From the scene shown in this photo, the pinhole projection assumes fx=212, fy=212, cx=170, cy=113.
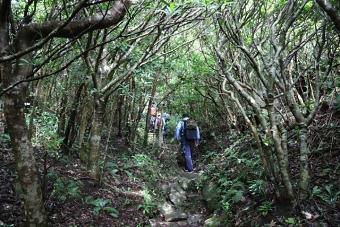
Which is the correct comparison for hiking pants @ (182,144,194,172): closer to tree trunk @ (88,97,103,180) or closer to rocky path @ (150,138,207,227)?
rocky path @ (150,138,207,227)

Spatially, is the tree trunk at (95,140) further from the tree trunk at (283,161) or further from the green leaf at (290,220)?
the green leaf at (290,220)

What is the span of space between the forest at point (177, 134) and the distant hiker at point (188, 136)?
0.05 meters

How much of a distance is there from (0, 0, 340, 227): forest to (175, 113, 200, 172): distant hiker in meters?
0.05

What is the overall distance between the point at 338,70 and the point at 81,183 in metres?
8.54

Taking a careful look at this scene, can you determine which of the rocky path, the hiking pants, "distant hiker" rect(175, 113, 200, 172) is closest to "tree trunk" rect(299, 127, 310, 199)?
the rocky path

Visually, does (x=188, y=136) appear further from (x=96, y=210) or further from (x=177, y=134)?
(x=96, y=210)

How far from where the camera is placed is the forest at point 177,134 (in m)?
2.86

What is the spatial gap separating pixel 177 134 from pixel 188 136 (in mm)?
545

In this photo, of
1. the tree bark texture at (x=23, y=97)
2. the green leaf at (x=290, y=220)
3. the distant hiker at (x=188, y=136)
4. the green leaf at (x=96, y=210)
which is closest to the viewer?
the tree bark texture at (x=23, y=97)

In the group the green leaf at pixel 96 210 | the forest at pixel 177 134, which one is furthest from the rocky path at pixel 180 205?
the green leaf at pixel 96 210

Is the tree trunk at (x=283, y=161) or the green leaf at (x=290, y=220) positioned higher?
the tree trunk at (x=283, y=161)

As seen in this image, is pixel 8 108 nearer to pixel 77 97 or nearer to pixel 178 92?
pixel 77 97

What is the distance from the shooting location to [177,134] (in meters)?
8.97

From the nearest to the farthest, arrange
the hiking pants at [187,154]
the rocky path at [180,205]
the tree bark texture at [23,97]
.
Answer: the tree bark texture at [23,97] → the rocky path at [180,205] → the hiking pants at [187,154]
